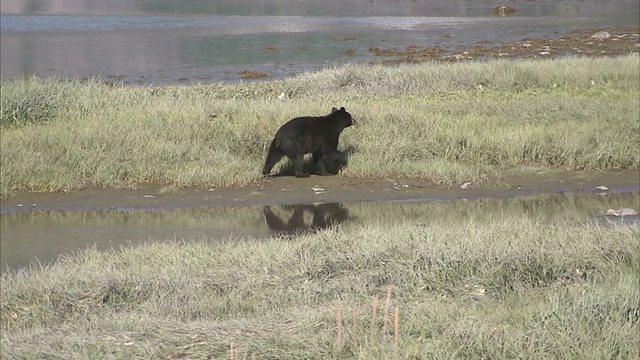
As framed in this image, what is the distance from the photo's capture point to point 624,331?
19.2ft

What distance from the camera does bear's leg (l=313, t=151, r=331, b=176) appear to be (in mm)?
12537

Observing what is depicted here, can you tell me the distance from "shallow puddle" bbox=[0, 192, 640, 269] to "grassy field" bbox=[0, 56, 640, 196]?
0.87 meters

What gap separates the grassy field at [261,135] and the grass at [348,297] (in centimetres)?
319

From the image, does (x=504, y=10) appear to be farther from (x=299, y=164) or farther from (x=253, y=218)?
(x=253, y=218)

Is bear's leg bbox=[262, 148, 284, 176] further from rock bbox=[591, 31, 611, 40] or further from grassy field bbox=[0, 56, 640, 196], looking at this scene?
rock bbox=[591, 31, 611, 40]

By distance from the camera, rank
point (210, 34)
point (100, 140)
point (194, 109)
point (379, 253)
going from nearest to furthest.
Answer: point (379, 253)
point (100, 140)
point (194, 109)
point (210, 34)

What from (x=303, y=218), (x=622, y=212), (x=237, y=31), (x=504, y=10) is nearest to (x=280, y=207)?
(x=303, y=218)

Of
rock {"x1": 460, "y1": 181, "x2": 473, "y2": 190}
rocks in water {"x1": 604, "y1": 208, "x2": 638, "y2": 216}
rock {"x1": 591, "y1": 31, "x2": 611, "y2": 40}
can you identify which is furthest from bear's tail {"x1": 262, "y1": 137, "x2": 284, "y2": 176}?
rock {"x1": 591, "y1": 31, "x2": 611, "y2": 40}

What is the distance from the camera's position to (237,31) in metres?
34.7

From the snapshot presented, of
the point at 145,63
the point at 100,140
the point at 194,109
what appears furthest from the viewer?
the point at 145,63

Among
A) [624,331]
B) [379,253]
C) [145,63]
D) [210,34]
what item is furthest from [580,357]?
[210,34]

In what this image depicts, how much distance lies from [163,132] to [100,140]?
86cm

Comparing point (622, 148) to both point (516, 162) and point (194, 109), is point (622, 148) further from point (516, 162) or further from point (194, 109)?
point (194, 109)

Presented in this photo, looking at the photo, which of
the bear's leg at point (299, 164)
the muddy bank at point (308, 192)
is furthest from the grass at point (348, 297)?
the bear's leg at point (299, 164)
